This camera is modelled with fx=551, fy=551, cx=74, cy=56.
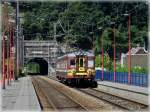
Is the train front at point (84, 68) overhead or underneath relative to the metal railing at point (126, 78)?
overhead

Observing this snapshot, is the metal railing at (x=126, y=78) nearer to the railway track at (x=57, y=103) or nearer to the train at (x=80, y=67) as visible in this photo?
the train at (x=80, y=67)

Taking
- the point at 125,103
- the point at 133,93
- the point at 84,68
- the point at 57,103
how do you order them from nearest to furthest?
the point at 125,103 → the point at 57,103 → the point at 133,93 → the point at 84,68

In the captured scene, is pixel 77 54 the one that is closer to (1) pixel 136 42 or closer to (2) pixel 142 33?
(2) pixel 142 33

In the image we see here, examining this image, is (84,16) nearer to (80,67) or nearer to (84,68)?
(80,67)

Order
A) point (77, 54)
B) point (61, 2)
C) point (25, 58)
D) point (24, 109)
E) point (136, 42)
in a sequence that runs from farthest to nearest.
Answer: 1. point (25, 58)
2. point (136, 42)
3. point (61, 2)
4. point (77, 54)
5. point (24, 109)

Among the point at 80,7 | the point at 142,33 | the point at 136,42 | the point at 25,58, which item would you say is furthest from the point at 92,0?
the point at 25,58

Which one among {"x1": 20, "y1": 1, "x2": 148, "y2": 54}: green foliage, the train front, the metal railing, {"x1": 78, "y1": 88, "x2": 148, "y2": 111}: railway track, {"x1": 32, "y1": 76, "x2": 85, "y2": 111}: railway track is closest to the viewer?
{"x1": 78, "y1": 88, "x2": 148, "y2": 111}: railway track

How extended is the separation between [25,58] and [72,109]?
4161 inches

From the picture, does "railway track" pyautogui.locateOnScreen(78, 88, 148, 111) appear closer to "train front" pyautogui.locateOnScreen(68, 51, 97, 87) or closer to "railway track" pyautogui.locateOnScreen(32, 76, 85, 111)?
"railway track" pyautogui.locateOnScreen(32, 76, 85, 111)

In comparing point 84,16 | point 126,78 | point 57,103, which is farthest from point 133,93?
point 84,16

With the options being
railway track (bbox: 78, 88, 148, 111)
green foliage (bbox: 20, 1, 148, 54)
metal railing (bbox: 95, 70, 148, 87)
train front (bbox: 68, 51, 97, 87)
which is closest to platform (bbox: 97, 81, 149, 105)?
railway track (bbox: 78, 88, 148, 111)

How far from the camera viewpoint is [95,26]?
79.8 m

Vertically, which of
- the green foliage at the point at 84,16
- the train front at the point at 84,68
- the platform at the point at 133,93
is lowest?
the platform at the point at 133,93

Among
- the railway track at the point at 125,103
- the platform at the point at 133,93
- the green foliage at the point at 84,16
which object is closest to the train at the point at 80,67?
the platform at the point at 133,93
